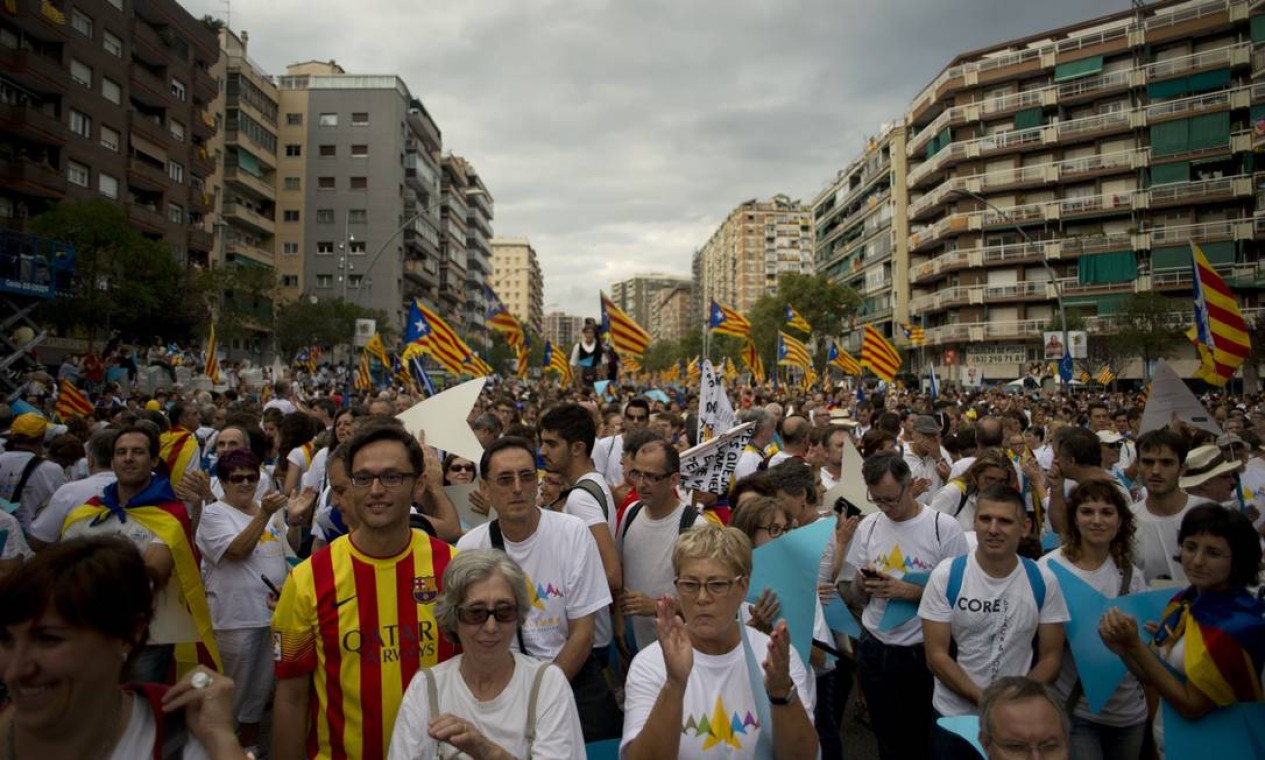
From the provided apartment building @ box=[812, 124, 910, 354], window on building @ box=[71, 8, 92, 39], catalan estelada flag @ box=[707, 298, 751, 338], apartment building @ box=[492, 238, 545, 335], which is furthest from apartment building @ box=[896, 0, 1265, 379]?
apartment building @ box=[492, 238, 545, 335]

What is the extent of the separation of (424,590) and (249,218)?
207 ft

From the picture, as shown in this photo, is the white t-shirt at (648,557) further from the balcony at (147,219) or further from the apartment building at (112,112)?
the balcony at (147,219)

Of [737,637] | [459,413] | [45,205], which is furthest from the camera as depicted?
[45,205]

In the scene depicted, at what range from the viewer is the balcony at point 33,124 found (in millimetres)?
33594

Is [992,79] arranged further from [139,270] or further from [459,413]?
[459,413]

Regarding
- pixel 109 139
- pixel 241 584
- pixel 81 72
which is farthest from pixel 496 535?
pixel 109 139

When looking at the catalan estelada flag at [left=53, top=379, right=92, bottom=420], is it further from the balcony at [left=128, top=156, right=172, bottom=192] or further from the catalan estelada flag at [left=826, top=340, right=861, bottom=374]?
the balcony at [left=128, top=156, right=172, bottom=192]

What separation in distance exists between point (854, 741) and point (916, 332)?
4731 centimetres

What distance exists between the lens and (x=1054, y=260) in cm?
5597

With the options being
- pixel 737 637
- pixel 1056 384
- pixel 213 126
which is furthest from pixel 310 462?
pixel 213 126

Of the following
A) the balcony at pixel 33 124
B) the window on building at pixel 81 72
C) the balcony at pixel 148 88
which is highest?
the balcony at pixel 148 88

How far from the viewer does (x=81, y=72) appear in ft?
126

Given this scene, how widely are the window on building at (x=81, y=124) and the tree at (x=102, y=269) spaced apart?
35.9 ft

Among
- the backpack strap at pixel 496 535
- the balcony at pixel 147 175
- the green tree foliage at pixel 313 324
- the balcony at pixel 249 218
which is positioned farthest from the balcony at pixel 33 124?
the backpack strap at pixel 496 535
